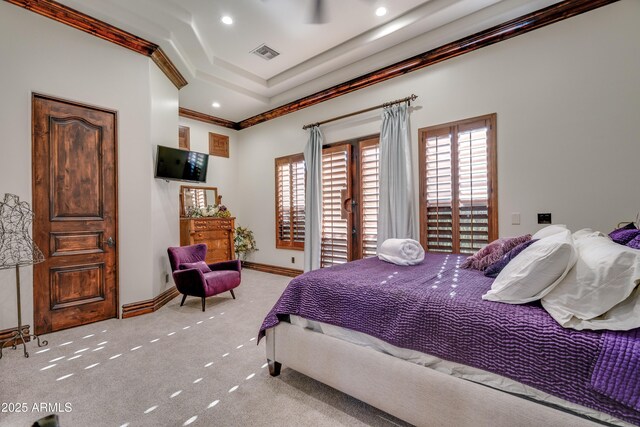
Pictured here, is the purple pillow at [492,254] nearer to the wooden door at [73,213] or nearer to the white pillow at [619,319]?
the white pillow at [619,319]

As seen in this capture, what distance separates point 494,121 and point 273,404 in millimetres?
3578

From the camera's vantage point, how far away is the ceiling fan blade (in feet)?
10.2

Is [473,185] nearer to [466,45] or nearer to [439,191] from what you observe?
[439,191]

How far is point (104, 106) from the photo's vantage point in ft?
10.9

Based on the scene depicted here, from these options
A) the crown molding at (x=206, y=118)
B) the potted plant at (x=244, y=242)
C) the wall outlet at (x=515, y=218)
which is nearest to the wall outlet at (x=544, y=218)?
the wall outlet at (x=515, y=218)

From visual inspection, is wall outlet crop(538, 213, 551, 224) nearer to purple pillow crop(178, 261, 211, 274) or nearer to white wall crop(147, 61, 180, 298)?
purple pillow crop(178, 261, 211, 274)

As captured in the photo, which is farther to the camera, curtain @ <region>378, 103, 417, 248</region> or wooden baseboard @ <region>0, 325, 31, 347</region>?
curtain @ <region>378, 103, 417, 248</region>

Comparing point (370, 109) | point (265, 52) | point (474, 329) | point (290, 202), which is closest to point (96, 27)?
point (265, 52)

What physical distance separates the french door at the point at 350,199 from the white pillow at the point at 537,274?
292 cm

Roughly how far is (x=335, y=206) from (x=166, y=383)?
10.9 feet

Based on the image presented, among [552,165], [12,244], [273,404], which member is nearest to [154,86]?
[12,244]

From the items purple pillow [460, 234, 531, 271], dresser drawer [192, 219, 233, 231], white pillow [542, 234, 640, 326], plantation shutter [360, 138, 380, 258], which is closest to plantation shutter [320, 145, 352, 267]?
plantation shutter [360, 138, 380, 258]

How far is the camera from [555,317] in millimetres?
1191

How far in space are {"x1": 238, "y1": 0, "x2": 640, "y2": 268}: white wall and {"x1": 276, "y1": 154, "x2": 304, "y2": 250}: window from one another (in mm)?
2263
